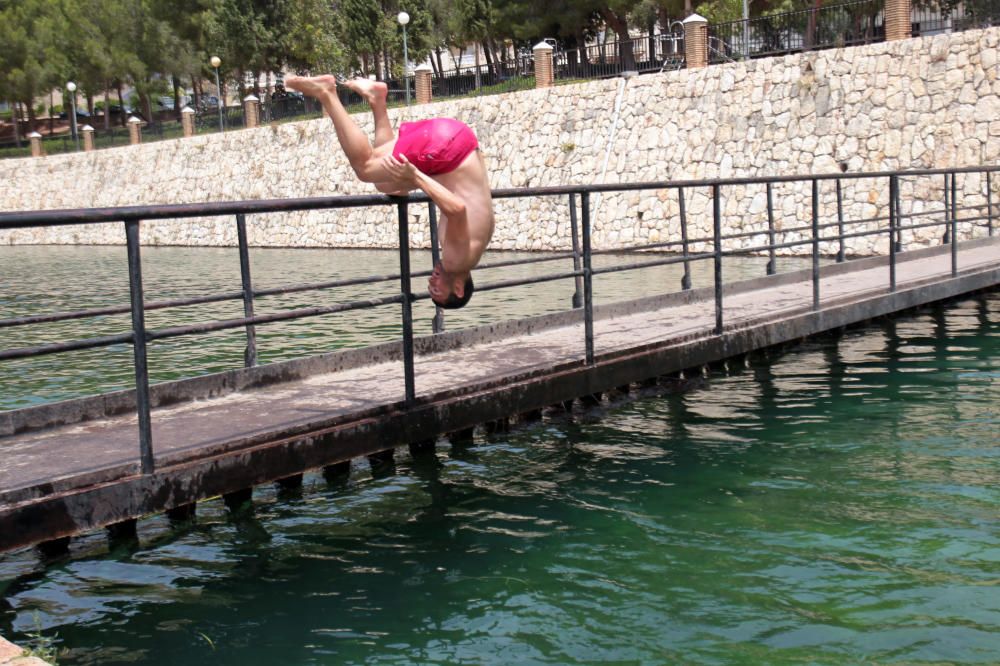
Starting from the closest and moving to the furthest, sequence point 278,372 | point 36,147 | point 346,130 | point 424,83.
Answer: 1. point 346,130
2. point 278,372
3. point 424,83
4. point 36,147

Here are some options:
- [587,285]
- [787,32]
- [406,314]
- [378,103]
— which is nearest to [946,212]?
[587,285]

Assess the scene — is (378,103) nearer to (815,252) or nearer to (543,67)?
(815,252)

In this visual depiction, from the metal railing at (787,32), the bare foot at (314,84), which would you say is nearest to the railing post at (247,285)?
the bare foot at (314,84)

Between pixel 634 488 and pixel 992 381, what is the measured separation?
3901 millimetres

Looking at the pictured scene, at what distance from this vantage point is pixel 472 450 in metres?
7.27

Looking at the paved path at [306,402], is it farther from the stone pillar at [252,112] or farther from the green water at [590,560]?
the stone pillar at [252,112]

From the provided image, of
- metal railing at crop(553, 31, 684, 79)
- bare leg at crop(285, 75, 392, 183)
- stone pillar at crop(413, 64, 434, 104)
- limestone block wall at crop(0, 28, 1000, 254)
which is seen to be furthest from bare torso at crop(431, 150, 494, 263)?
stone pillar at crop(413, 64, 434, 104)

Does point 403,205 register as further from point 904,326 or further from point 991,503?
point 904,326

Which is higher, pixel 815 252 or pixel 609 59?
pixel 609 59

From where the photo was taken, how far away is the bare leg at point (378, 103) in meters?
5.60

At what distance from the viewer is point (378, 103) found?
18.6 ft

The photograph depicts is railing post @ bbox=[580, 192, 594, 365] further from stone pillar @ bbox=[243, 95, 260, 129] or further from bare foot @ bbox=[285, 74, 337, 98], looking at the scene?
stone pillar @ bbox=[243, 95, 260, 129]

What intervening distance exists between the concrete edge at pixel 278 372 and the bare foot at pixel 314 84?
1.93 metres

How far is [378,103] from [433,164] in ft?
1.69
